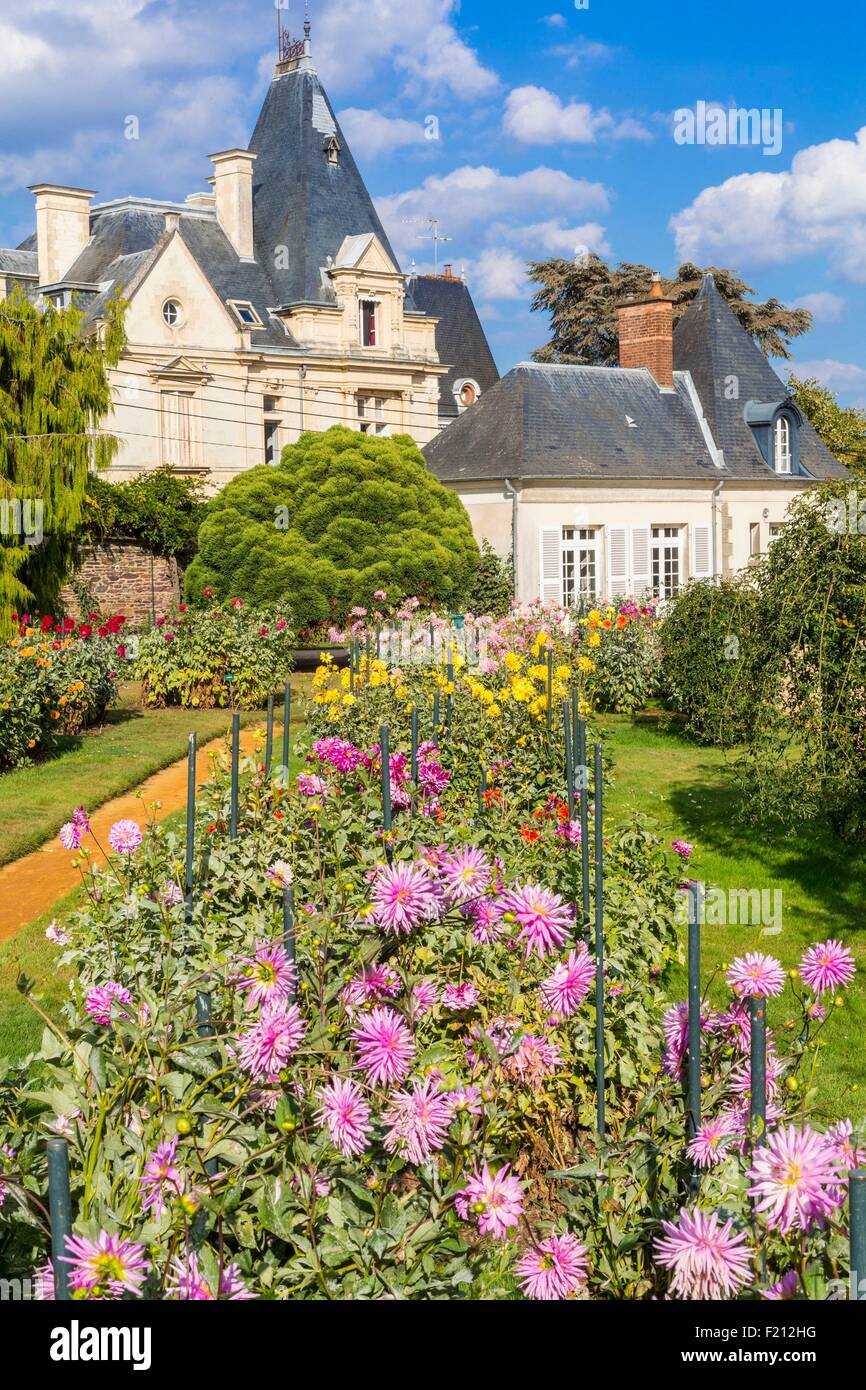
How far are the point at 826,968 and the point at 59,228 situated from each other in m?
33.7

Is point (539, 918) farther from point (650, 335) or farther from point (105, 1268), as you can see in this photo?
point (650, 335)

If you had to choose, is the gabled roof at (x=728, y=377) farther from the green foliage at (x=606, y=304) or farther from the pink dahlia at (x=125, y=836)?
the pink dahlia at (x=125, y=836)

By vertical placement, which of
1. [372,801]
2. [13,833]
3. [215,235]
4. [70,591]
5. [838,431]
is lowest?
[13,833]

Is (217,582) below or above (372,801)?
above

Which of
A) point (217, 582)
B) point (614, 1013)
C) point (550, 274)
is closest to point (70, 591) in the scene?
point (217, 582)

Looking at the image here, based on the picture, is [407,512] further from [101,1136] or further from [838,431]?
[838,431]

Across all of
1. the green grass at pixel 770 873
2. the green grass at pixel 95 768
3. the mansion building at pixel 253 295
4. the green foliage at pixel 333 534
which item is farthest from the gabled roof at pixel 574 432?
the green grass at pixel 770 873

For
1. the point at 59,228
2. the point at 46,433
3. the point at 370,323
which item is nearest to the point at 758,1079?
the point at 46,433

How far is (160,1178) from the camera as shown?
2484 millimetres

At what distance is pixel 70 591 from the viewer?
23.0 m

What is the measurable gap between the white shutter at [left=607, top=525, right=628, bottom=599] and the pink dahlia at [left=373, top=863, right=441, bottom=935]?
896 inches

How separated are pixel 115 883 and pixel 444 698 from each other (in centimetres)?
429

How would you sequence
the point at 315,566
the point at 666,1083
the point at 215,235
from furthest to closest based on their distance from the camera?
the point at 215,235 < the point at 315,566 < the point at 666,1083

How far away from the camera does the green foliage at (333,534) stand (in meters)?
19.5
